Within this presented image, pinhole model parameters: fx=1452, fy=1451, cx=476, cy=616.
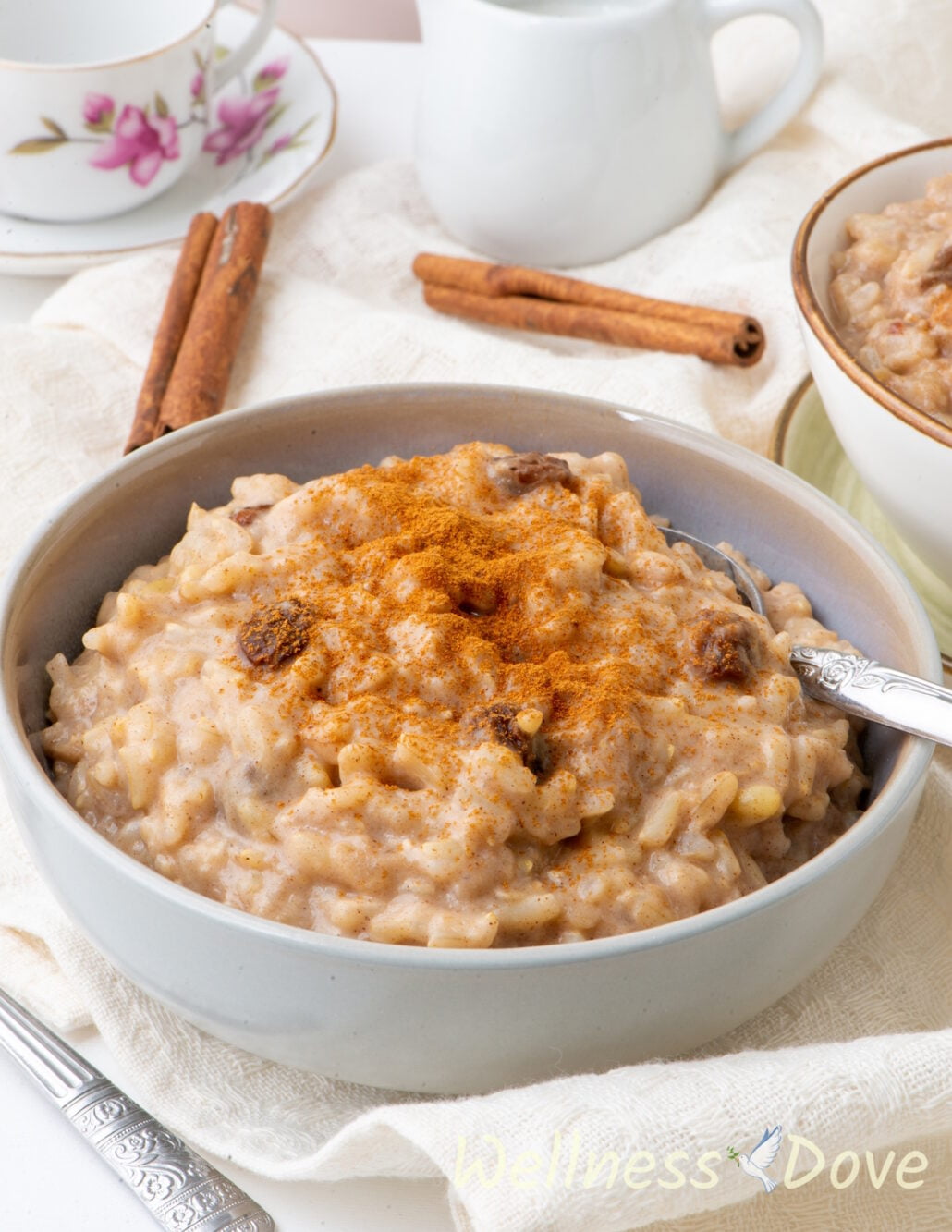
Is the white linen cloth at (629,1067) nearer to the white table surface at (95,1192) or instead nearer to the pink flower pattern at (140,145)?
the white table surface at (95,1192)

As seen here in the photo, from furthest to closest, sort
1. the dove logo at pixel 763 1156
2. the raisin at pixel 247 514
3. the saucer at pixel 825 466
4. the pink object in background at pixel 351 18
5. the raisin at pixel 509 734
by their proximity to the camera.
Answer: the pink object in background at pixel 351 18
the saucer at pixel 825 466
the raisin at pixel 247 514
the raisin at pixel 509 734
the dove logo at pixel 763 1156

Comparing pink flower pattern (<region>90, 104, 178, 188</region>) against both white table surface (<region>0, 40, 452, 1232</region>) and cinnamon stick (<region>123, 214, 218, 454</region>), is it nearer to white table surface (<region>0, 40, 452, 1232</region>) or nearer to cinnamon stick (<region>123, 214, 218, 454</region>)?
cinnamon stick (<region>123, 214, 218, 454</region>)

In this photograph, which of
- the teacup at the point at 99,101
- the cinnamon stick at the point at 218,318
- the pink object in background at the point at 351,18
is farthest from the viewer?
the pink object in background at the point at 351,18

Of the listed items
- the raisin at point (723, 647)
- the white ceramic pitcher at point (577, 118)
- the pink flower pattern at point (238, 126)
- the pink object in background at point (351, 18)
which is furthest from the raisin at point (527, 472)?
the pink object in background at point (351, 18)

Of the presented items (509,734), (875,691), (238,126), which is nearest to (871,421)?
(875,691)

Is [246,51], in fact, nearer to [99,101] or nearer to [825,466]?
[99,101]

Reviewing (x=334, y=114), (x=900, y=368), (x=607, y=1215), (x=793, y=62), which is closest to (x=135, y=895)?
(x=607, y=1215)

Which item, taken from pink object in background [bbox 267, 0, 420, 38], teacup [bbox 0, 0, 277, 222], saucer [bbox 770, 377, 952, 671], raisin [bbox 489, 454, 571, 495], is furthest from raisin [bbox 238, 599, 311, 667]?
pink object in background [bbox 267, 0, 420, 38]
